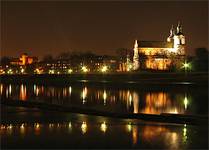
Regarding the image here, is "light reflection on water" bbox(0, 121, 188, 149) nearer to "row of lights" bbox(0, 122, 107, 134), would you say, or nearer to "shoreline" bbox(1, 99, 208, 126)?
"row of lights" bbox(0, 122, 107, 134)

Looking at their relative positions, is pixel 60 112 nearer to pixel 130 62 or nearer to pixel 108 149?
pixel 108 149

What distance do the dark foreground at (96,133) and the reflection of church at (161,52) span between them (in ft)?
371

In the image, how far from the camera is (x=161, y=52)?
153 metres

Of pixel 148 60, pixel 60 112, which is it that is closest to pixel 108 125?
pixel 60 112

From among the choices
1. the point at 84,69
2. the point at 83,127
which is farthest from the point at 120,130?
the point at 84,69

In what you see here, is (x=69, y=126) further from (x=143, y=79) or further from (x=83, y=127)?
(x=143, y=79)

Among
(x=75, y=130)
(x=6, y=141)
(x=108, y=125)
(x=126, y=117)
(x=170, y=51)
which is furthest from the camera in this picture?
(x=170, y=51)

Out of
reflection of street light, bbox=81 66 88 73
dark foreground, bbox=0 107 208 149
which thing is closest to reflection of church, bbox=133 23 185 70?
reflection of street light, bbox=81 66 88 73

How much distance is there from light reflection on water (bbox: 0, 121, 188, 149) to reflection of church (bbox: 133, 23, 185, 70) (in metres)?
114

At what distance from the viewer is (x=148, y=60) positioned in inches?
5630

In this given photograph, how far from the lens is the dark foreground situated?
15133mm

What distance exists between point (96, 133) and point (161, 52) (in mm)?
137389

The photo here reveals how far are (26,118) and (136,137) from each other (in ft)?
25.8

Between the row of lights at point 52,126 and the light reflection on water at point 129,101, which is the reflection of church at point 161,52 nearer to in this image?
the light reflection on water at point 129,101
